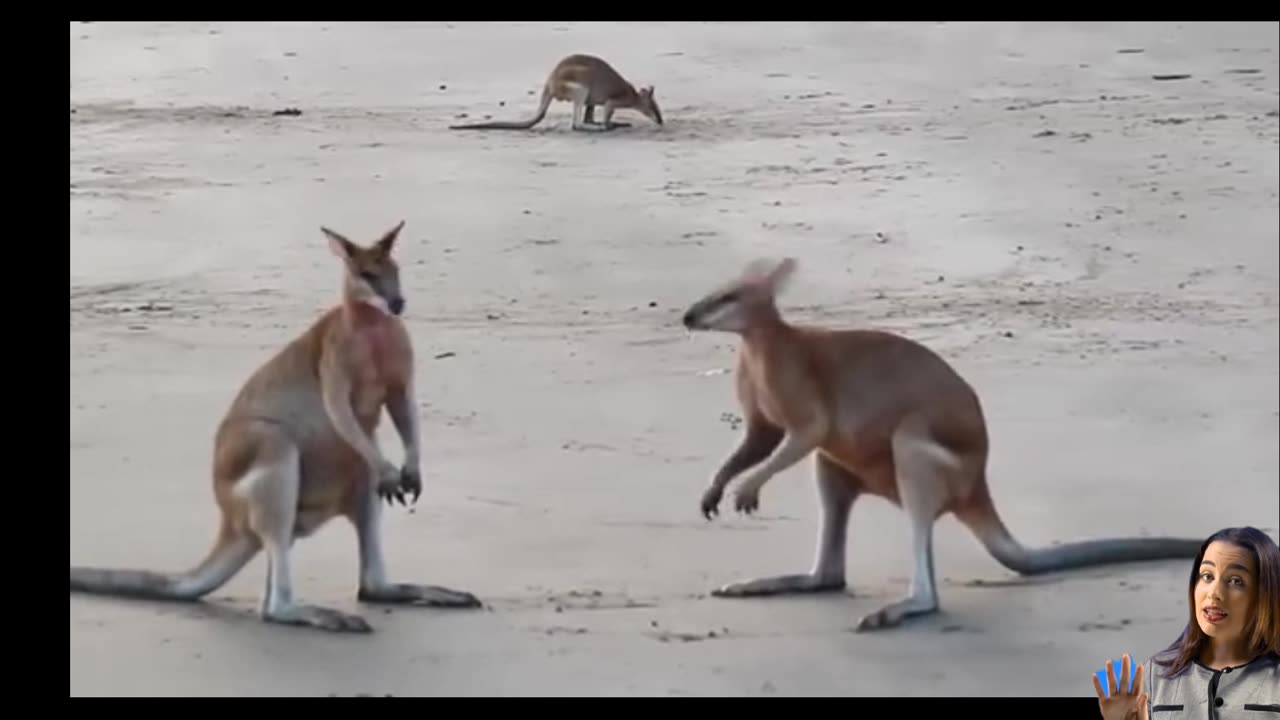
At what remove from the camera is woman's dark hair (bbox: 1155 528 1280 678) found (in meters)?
2.12

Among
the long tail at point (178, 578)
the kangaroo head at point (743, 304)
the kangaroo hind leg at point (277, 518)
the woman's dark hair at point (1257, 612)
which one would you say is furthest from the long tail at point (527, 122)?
the woman's dark hair at point (1257, 612)

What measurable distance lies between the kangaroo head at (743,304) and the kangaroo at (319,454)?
82 centimetres

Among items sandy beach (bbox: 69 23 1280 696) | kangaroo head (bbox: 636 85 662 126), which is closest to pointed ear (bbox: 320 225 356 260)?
sandy beach (bbox: 69 23 1280 696)

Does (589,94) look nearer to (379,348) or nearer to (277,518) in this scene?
(379,348)

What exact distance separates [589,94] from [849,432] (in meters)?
1.41

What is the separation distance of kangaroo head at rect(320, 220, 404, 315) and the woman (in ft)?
9.88

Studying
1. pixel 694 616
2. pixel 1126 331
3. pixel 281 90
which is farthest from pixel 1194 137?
pixel 281 90

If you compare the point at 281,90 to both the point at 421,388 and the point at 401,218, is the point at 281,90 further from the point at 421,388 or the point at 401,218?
the point at 421,388

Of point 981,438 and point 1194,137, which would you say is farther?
point 1194,137

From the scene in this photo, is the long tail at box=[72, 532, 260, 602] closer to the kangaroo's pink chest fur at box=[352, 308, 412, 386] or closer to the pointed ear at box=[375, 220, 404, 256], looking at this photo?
the kangaroo's pink chest fur at box=[352, 308, 412, 386]

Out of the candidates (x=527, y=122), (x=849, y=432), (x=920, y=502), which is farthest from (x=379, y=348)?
(x=920, y=502)

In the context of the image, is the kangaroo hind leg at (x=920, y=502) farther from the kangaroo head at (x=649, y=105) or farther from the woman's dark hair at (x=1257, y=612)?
the woman's dark hair at (x=1257, y=612)

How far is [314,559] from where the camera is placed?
4988mm
